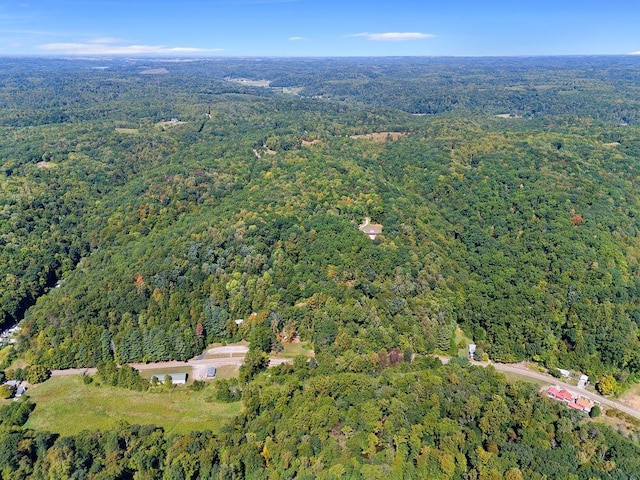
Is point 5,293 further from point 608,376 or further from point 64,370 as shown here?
point 608,376

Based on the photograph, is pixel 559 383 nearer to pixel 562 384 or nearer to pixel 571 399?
pixel 562 384

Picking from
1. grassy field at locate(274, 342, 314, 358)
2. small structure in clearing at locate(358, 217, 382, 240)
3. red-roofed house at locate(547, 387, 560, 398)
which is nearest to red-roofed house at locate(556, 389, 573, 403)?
red-roofed house at locate(547, 387, 560, 398)

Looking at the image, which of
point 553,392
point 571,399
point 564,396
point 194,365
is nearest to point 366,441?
point 553,392

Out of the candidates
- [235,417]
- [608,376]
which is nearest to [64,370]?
[235,417]

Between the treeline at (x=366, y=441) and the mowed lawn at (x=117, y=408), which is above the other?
the treeline at (x=366, y=441)

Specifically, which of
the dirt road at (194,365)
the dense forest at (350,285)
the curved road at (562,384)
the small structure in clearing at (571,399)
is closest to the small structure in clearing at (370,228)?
the dense forest at (350,285)

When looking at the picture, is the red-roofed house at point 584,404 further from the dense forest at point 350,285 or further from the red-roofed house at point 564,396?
the dense forest at point 350,285
